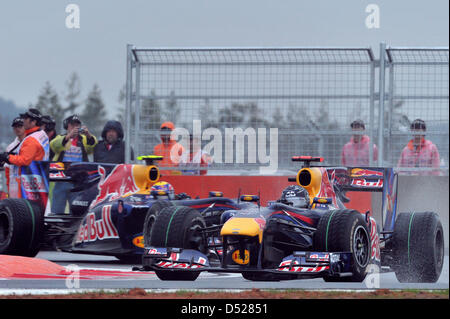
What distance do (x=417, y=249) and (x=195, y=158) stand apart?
166 inches

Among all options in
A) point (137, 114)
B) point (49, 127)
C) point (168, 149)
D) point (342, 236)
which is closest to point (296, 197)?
point (342, 236)

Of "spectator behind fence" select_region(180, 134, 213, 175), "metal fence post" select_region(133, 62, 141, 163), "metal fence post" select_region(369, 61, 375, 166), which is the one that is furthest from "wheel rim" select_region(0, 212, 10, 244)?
"metal fence post" select_region(369, 61, 375, 166)

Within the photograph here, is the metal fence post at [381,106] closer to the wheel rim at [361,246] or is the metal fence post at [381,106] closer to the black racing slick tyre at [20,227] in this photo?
the wheel rim at [361,246]

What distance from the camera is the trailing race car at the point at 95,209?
1248cm

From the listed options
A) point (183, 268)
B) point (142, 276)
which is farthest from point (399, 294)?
point (142, 276)

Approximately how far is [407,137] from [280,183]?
187cm

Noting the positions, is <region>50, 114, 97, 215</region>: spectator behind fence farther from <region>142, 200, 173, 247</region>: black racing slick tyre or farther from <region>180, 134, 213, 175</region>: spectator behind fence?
<region>142, 200, 173, 247</region>: black racing slick tyre

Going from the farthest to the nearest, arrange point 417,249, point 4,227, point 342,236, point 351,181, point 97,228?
point 4,227
point 97,228
point 351,181
point 417,249
point 342,236

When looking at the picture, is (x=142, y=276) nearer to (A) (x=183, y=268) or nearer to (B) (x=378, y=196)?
(A) (x=183, y=268)

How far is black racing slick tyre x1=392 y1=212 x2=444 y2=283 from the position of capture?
11.3 metres

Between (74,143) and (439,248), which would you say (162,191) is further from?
(439,248)

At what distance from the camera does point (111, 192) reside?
13266mm

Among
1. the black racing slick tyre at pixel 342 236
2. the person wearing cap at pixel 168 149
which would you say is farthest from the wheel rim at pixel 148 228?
the person wearing cap at pixel 168 149

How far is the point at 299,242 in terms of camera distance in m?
10.4
